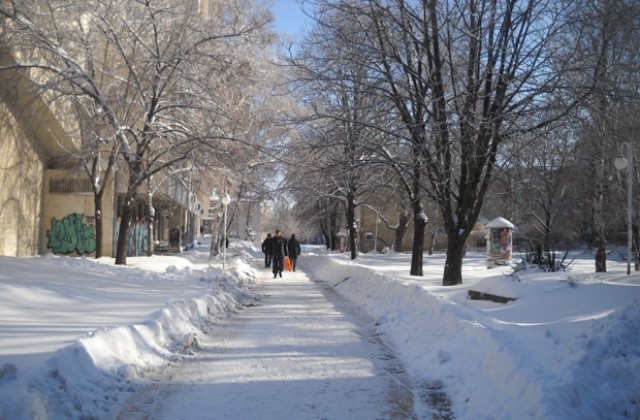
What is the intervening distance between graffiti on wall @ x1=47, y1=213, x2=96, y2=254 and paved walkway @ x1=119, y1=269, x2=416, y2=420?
17.3 meters

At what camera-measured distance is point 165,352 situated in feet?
27.1

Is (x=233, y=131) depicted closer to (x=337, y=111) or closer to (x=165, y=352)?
(x=337, y=111)

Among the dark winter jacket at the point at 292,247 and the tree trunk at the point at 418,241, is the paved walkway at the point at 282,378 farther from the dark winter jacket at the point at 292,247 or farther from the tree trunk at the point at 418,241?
the dark winter jacket at the point at 292,247

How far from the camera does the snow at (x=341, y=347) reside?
17.3 feet

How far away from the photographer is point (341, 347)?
9.27 metres

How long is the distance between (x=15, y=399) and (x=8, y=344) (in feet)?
7.79

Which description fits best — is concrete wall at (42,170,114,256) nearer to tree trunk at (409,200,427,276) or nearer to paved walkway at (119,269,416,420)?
tree trunk at (409,200,427,276)

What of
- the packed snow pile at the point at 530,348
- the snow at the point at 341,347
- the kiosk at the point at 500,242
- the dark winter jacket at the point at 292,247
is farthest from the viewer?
the dark winter jacket at the point at 292,247

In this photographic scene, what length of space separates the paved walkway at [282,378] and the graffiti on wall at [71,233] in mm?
17266

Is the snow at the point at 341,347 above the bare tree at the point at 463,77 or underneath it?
underneath

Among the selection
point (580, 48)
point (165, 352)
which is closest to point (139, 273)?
point (165, 352)

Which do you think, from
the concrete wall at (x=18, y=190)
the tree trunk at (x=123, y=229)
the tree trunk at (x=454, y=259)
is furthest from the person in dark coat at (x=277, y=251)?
the concrete wall at (x=18, y=190)

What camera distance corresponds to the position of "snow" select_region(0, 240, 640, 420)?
5266 mm

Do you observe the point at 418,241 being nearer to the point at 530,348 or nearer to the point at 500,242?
the point at 500,242
